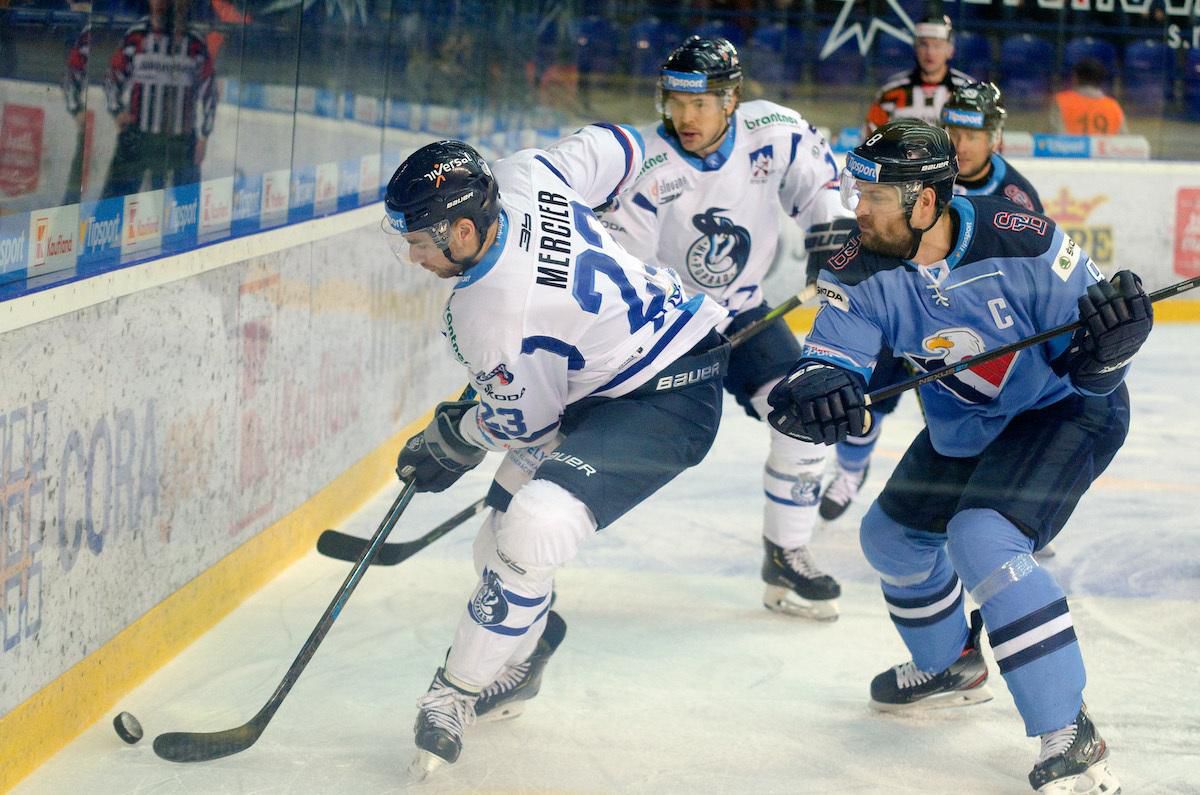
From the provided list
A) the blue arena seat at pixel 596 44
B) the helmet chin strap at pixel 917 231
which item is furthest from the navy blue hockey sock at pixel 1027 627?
the blue arena seat at pixel 596 44

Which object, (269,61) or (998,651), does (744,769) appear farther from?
(269,61)

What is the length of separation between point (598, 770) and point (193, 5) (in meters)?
1.88

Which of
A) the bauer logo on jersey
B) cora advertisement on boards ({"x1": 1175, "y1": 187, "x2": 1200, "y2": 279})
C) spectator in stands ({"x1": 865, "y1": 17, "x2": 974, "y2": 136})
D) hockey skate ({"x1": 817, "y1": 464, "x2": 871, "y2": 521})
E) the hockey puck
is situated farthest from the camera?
cora advertisement on boards ({"x1": 1175, "y1": 187, "x2": 1200, "y2": 279})

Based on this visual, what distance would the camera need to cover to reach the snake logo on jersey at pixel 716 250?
3.84 metres

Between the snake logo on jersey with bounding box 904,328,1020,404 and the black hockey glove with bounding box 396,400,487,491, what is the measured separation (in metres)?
0.84

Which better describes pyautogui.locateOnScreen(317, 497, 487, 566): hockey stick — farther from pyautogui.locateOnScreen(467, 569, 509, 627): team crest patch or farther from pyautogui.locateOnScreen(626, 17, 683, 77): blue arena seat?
pyautogui.locateOnScreen(626, 17, 683, 77): blue arena seat

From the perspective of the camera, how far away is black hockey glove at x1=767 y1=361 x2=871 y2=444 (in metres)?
2.62

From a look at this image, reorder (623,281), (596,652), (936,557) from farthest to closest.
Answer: (596,652), (936,557), (623,281)

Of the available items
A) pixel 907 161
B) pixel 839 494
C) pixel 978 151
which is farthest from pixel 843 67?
pixel 907 161

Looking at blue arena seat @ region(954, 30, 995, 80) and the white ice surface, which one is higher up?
blue arena seat @ region(954, 30, 995, 80)

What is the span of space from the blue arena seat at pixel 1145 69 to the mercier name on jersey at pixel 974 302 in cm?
605

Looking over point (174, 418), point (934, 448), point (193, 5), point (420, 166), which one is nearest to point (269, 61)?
point (193, 5)

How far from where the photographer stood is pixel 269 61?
398cm

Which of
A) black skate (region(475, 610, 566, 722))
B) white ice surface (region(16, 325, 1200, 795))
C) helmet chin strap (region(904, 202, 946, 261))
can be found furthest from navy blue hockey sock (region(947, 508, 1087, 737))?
black skate (region(475, 610, 566, 722))
